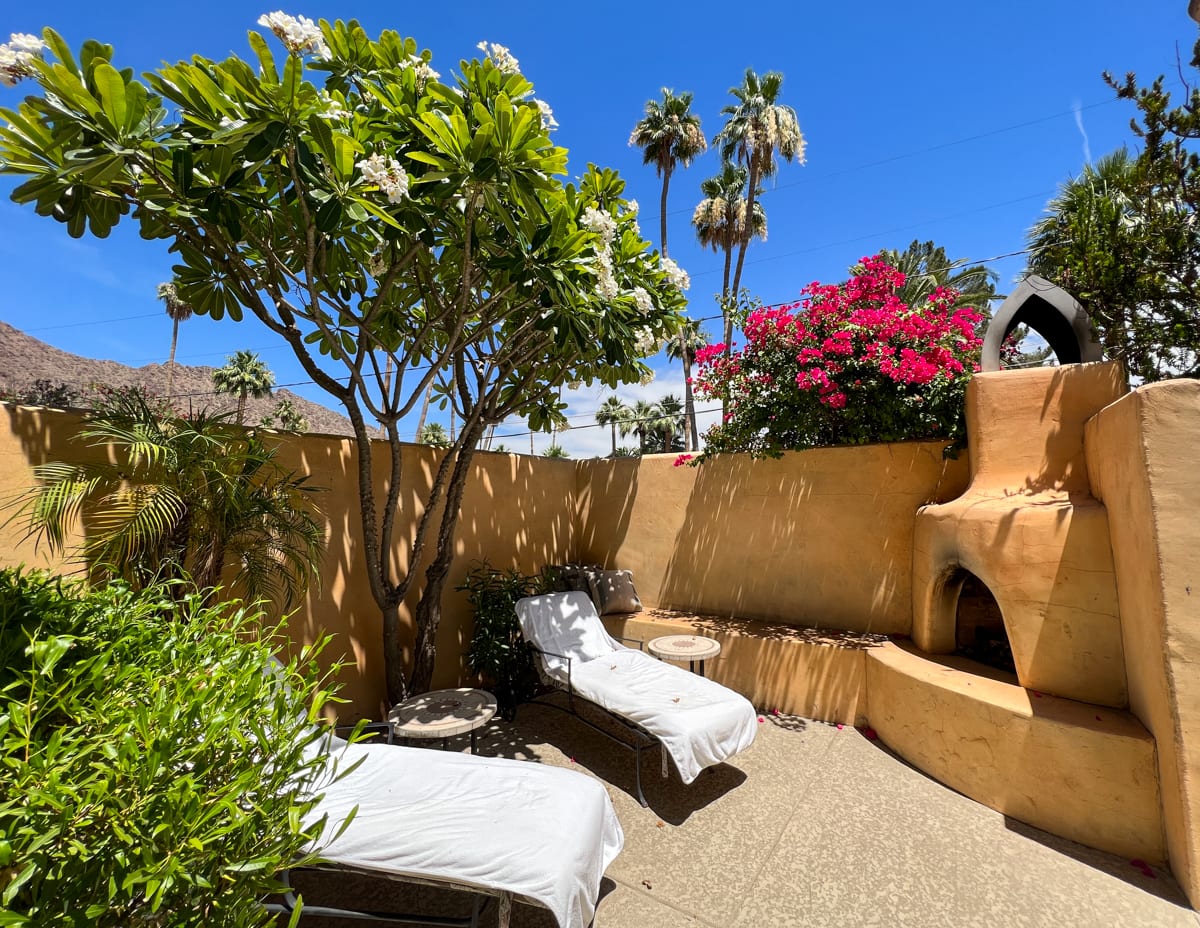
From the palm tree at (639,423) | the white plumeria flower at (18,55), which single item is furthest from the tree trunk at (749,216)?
the white plumeria flower at (18,55)

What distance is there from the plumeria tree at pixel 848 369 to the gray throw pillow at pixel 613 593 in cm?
215

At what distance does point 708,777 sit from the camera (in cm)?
376

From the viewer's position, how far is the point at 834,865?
9.30ft

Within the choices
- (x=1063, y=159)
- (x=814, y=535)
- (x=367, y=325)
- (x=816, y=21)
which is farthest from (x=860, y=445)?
(x=816, y=21)

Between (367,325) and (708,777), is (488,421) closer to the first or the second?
(367,325)

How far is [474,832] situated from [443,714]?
1569 mm

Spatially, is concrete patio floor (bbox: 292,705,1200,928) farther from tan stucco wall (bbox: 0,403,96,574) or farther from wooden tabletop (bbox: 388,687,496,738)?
tan stucco wall (bbox: 0,403,96,574)

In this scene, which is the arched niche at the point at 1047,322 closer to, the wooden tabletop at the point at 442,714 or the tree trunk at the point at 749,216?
the wooden tabletop at the point at 442,714

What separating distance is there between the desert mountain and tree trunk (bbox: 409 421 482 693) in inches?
1023

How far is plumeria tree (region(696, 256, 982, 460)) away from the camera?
4742 mm

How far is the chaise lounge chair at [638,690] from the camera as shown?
3.35m

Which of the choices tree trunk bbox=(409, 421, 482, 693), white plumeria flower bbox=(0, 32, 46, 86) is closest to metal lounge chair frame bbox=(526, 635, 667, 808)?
tree trunk bbox=(409, 421, 482, 693)

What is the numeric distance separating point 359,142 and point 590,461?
190 inches

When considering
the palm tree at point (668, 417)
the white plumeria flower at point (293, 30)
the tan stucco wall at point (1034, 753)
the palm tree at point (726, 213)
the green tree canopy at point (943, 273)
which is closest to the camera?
the white plumeria flower at point (293, 30)
